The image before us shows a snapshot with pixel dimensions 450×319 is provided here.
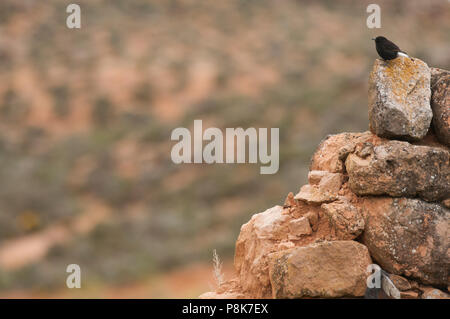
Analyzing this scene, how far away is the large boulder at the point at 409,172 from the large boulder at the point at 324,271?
51 centimetres

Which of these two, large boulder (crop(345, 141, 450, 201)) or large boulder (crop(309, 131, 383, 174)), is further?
large boulder (crop(309, 131, 383, 174))

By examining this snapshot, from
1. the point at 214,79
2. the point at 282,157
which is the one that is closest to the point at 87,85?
the point at 214,79

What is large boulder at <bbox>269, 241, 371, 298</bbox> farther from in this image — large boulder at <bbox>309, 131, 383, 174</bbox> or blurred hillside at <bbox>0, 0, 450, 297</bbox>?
blurred hillside at <bbox>0, 0, 450, 297</bbox>

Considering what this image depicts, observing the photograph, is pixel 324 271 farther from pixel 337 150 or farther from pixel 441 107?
pixel 441 107

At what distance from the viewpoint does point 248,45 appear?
28.8 meters

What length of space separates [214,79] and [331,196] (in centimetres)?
2102

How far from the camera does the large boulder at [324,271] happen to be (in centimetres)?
369

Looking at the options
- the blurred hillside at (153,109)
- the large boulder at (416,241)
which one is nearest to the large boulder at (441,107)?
the large boulder at (416,241)

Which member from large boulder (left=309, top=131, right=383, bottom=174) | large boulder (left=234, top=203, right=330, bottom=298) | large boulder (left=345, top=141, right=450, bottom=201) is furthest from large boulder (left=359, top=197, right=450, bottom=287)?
large boulder (left=309, top=131, right=383, bottom=174)

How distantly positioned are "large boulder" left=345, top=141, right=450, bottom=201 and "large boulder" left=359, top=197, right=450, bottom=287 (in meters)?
0.10

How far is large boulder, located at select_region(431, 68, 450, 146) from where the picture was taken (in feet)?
13.0

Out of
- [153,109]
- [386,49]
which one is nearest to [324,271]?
[386,49]

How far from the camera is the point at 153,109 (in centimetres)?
2242
